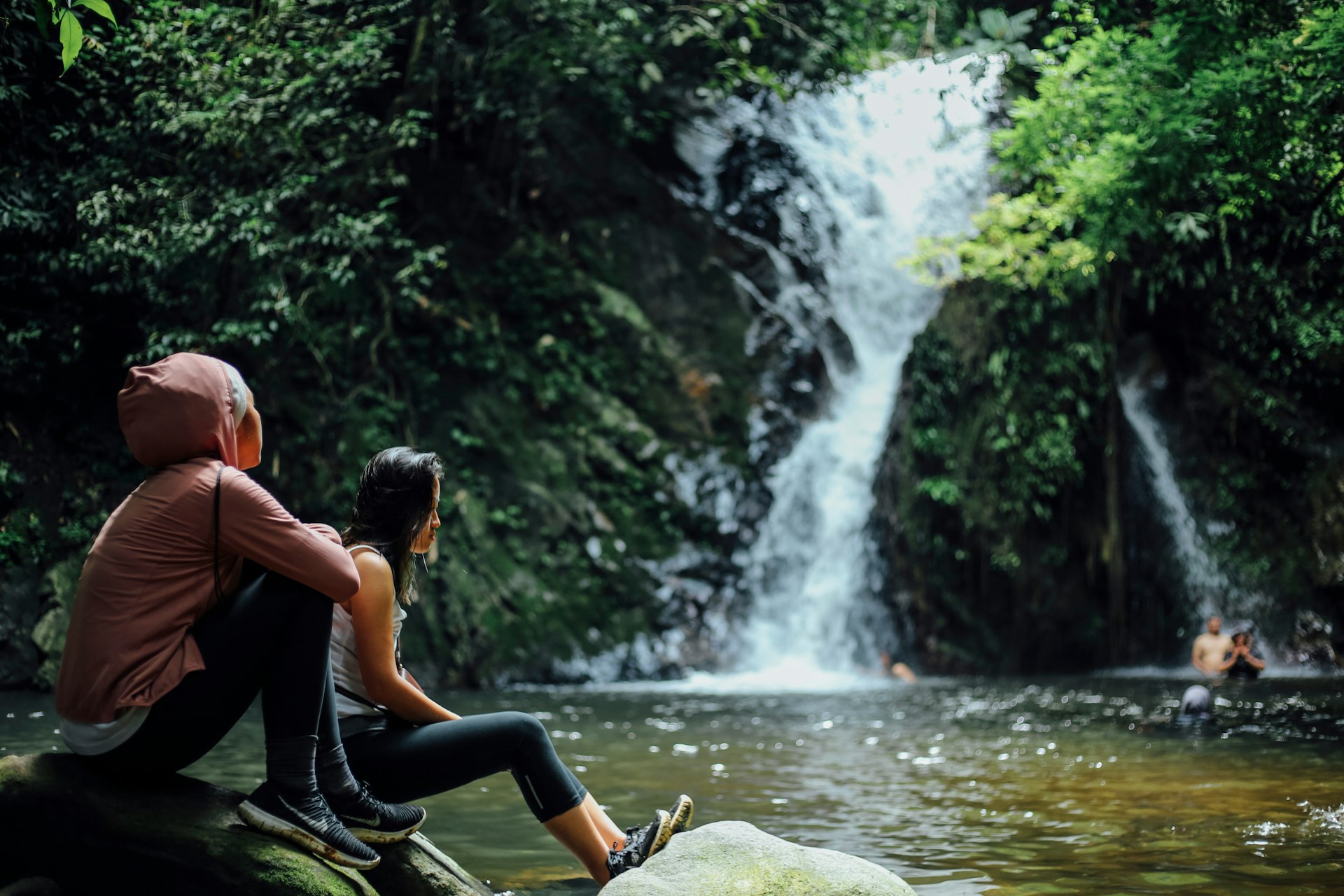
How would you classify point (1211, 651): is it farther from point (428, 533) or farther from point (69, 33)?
point (69, 33)

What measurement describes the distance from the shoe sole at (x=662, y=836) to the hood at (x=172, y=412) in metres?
1.79

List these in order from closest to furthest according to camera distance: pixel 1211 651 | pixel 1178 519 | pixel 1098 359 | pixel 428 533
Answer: pixel 428 533
pixel 1211 651
pixel 1098 359
pixel 1178 519

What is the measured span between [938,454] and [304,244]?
8767mm

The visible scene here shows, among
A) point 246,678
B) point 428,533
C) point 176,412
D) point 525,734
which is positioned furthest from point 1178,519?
point 176,412

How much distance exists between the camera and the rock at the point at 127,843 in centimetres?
273

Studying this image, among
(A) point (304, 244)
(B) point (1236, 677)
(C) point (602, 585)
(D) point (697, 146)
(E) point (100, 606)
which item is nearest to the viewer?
(E) point (100, 606)

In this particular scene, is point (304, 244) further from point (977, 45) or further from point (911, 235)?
point (911, 235)

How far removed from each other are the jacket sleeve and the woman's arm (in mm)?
300

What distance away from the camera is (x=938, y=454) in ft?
48.4

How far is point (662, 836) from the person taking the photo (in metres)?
3.41

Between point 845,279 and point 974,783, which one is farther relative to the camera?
point 845,279

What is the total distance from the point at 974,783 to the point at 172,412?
5243 millimetres

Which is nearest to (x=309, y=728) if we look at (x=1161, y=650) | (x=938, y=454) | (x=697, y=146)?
(x=938, y=454)

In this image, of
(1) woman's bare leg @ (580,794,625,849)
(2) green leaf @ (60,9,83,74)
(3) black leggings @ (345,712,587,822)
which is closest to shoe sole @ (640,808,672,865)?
(1) woman's bare leg @ (580,794,625,849)
